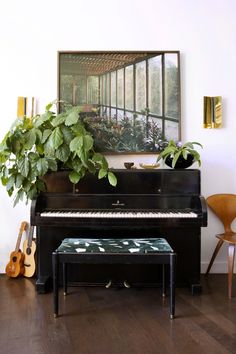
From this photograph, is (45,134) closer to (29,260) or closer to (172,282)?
(29,260)

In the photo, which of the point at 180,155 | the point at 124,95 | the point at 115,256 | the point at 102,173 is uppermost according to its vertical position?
the point at 124,95

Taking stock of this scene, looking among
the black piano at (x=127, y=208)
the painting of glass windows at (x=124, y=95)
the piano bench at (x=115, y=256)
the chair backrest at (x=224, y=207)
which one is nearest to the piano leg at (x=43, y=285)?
the black piano at (x=127, y=208)

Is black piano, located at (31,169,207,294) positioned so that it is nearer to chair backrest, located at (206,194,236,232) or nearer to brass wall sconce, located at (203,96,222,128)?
chair backrest, located at (206,194,236,232)

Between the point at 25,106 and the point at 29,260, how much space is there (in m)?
1.54

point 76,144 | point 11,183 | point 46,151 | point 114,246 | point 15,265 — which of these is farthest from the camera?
point 15,265

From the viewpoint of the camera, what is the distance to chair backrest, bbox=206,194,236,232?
3471 millimetres

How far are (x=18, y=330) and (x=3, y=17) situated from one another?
2.95 metres

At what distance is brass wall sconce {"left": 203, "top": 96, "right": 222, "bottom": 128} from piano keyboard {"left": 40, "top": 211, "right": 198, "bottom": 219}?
1.07 m

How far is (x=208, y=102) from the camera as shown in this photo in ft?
11.6

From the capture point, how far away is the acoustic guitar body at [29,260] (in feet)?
11.3

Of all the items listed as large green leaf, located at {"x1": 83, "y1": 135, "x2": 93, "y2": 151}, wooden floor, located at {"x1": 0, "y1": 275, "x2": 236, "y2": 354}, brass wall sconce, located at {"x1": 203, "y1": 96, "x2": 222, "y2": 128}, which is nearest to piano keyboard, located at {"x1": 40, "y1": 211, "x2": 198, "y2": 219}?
large green leaf, located at {"x1": 83, "y1": 135, "x2": 93, "y2": 151}

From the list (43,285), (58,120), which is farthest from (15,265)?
(58,120)

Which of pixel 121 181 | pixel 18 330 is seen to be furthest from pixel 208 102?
pixel 18 330

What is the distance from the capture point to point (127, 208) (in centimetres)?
310
